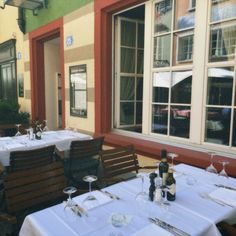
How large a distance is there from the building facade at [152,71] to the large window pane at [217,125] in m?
0.01

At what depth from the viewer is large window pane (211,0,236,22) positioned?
2.76 metres

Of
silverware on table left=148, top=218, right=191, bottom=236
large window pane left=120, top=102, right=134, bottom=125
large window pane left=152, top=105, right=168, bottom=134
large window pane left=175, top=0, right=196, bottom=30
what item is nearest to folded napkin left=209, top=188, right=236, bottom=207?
silverware on table left=148, top=218, right=191, bottom=236

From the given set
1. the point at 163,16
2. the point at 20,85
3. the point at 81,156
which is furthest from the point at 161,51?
the point at 20,85

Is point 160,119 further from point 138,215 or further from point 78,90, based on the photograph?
point 138,215

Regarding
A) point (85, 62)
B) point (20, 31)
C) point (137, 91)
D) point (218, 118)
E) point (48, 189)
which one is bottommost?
point (48, 189)

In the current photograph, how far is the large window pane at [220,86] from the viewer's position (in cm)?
283

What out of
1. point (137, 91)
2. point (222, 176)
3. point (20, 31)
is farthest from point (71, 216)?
point (20, 31)

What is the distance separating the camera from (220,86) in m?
2.91

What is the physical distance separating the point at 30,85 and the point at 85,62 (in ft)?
9.39

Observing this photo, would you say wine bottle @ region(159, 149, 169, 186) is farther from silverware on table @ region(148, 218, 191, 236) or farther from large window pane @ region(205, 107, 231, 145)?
large window pane @ region(205, 107, 231, 145)

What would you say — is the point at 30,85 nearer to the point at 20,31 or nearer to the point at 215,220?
the point at 20,31

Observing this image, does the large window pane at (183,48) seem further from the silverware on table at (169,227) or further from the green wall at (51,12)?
the silverware on table at (169,227)

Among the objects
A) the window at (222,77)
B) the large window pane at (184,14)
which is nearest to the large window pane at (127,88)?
the large window pane at (184,14)

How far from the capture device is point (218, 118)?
295 cm
